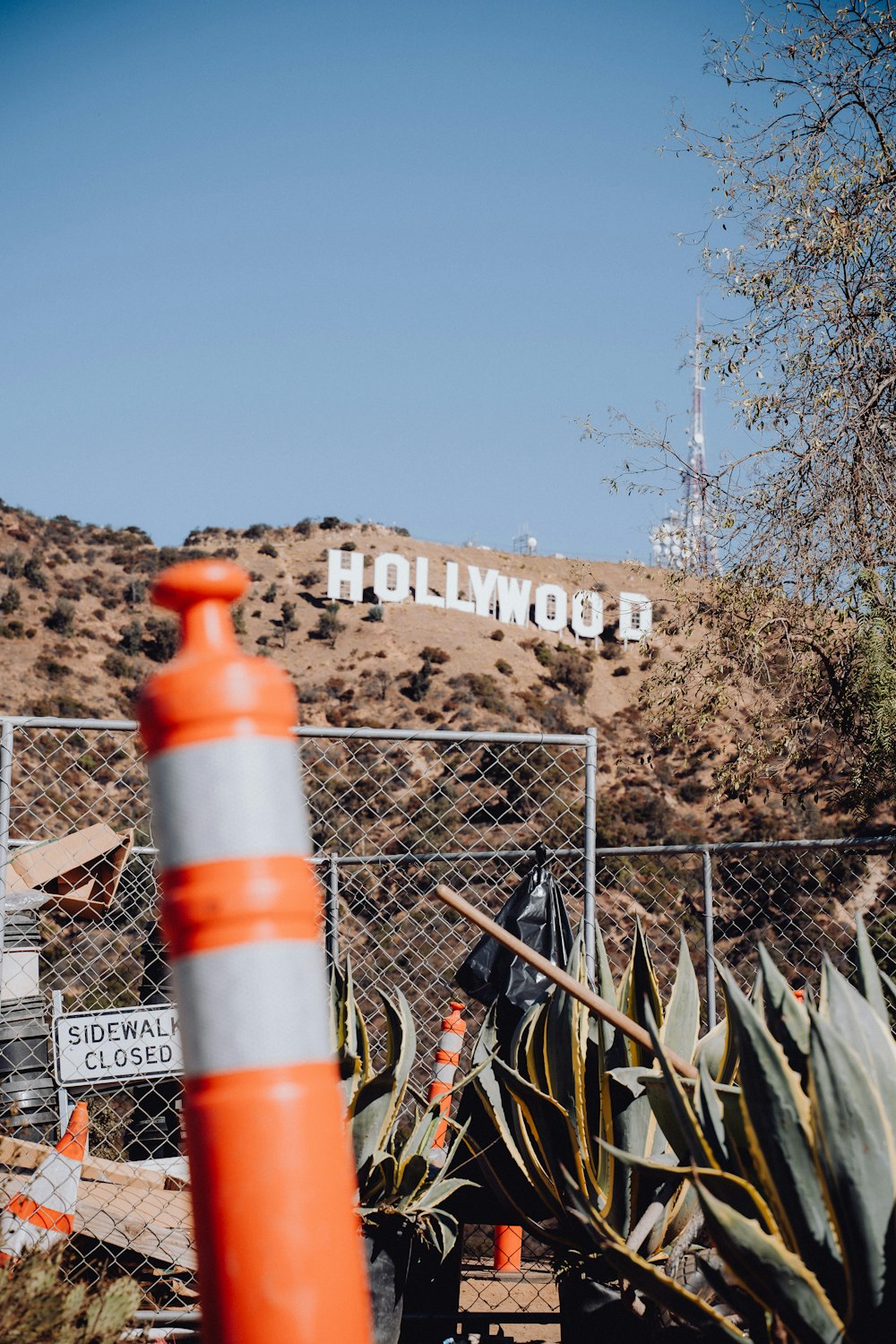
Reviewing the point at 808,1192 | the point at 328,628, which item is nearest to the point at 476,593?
the point at 328,628

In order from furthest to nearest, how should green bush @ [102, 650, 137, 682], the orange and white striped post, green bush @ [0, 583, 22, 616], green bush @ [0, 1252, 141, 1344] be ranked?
1. green bush @ [0, 583, 22, 616]
2. green bush @ [102, 650, 137, 682]
3. the orange and white striped post
4. green bush @ [0, 1252, 141, 1344]

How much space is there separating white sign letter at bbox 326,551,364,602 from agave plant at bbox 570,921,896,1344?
45010 millimetres

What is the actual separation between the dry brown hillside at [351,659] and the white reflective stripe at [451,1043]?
23.1 meters

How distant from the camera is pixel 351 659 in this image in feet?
138

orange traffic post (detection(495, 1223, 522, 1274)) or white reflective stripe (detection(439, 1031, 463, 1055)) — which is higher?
white reflective stripe (detection(439, 1031, 463, 1055))

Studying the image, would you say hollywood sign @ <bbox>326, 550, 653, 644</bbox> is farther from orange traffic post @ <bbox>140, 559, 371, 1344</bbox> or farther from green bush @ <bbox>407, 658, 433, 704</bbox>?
orange traffic post @ <bbox>140, 559, 371, 1344</bbox>

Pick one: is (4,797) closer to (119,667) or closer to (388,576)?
(119,667)

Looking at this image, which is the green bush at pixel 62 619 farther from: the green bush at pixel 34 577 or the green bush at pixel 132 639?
the green bush at pixel 34 577

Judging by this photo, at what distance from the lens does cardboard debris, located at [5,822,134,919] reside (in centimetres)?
650

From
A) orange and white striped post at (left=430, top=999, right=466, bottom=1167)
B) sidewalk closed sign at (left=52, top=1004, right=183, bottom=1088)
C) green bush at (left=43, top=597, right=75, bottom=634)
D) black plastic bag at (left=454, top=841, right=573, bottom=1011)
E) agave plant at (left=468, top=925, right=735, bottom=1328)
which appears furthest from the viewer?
green bush at (left=43, top=597, right=75, bottom=634)

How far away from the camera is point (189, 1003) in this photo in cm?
101

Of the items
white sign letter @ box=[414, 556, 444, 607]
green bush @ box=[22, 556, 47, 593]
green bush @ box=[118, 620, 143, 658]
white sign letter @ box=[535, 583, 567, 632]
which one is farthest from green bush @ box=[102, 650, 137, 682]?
white sign letter @ box=[535, 583, 567, 632]

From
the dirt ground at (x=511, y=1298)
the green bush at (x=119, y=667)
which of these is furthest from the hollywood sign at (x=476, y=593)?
the dirt ground at (x=511, y=1298)

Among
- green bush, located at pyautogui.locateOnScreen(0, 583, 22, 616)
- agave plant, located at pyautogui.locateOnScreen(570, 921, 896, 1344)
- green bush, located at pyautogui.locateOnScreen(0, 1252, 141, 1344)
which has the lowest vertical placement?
green bush, located at pyautogui.locateOnScreen(0, 1252, 141, 1344)
